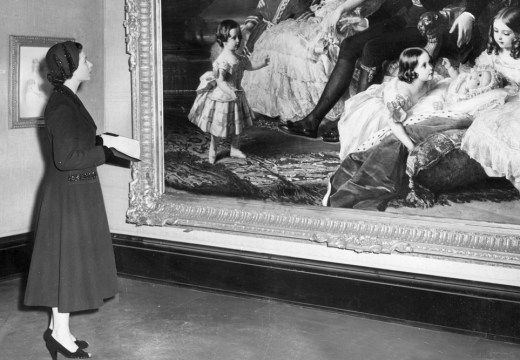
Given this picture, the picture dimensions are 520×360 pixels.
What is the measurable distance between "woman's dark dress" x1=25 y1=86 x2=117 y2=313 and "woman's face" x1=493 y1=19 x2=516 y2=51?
92.8 inches

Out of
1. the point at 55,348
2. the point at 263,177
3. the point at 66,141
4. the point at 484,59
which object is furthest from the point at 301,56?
the point at 55,348

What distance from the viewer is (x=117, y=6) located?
5855 millimetres

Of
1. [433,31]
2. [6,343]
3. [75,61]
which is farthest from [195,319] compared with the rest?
[433,31]

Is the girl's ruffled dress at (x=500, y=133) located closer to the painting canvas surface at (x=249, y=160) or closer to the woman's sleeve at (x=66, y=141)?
the painting canvas surface at (x=249, y=160)

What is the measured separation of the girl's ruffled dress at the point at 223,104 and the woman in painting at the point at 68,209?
1.36 metres

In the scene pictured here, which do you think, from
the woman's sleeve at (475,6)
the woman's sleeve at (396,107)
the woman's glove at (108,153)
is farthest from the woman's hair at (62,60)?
the woman's sleeve at (475,6)

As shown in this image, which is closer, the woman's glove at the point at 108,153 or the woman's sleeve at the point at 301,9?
the woman's glove at the point at 108,153

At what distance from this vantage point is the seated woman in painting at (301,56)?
16.0 feet

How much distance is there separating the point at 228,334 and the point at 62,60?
1.95 m

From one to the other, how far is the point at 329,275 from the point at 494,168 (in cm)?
137

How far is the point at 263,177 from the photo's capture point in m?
5.27

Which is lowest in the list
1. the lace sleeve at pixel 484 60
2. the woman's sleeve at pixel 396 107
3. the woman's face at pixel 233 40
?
the woman's sleeve at pixel 396 107

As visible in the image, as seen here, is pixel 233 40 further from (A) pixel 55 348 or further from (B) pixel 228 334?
(A) pixel 55 348

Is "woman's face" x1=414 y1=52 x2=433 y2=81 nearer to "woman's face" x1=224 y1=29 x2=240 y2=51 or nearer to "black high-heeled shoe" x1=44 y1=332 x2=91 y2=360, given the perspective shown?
"woman's face" x1=224 y1=29 x2=240 y2=51
